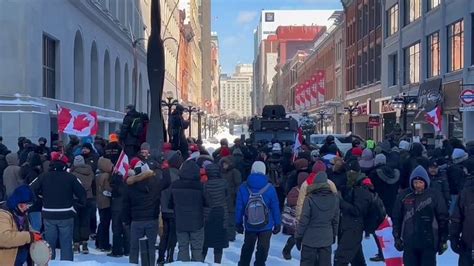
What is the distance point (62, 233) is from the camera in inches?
432

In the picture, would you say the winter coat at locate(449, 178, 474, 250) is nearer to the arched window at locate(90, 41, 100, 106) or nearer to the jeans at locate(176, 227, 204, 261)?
the jeans at locate(176, 227, 204, 261)

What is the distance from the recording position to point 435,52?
37875mm

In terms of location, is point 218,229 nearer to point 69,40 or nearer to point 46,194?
point 46,194

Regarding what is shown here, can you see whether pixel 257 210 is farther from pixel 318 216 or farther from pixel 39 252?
pixel 39 252

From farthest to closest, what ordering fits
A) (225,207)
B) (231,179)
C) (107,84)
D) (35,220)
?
(107,84)
(231,179)
(35,220)
(225,207)

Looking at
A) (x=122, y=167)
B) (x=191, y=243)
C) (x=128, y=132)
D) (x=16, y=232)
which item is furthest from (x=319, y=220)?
(x=128, y=132)

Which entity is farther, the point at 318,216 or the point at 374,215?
the point at 374,215

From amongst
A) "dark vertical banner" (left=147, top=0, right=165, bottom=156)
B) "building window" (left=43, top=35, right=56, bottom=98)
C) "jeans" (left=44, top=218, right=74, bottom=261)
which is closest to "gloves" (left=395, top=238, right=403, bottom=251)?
"jeans" (left=44, top=218, right=74, bottom=261)

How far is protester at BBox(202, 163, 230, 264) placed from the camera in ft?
36.9

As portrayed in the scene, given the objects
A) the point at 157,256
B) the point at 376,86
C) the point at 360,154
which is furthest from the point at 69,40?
the point at 376,86

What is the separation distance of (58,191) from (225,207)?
8.38 ft

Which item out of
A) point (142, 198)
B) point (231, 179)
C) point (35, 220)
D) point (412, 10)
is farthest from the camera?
point (412, 10)

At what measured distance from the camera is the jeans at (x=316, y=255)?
9.53 m

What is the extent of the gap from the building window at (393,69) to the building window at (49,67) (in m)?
25.3
